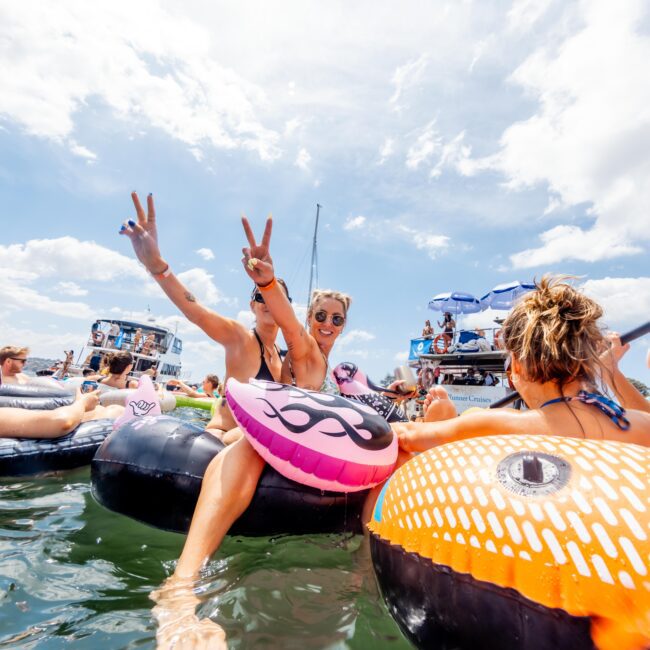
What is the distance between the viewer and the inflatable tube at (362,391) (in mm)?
3480

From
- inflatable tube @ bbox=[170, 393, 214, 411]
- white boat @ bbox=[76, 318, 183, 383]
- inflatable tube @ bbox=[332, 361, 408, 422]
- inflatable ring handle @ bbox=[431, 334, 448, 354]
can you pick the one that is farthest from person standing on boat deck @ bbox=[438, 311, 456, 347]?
white boat @ bbox=[76, 318, 183, 383]

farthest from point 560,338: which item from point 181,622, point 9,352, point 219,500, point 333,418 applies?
point 9,352

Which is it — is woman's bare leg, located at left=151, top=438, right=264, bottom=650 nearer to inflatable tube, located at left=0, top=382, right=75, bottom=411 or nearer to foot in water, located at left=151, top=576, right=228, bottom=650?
foot in water, located at left=151, top=576, right=228, bottom=650

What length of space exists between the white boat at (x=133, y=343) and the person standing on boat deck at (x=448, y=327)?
21.2m

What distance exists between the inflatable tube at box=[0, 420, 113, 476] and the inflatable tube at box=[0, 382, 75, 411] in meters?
0.50

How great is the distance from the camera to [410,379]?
378 cm

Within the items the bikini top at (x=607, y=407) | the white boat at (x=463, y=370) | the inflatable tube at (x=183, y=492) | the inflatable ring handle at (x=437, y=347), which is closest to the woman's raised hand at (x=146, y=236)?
the inflatable tube at (x=183, y=492)

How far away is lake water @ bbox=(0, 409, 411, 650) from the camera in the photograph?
1.38 m

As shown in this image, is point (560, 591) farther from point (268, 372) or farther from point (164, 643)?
point (268, 372)

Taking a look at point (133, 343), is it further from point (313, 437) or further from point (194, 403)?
point (313, 437)

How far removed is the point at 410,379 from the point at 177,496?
236 cm

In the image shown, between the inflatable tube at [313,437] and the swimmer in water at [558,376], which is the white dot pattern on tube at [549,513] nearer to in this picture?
the swimmer in water at [558,376]

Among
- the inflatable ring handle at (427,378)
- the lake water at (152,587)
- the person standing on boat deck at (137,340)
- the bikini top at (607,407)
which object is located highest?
the person standing on boat deck at (137,340)

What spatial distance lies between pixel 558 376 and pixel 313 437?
1.19 metres
